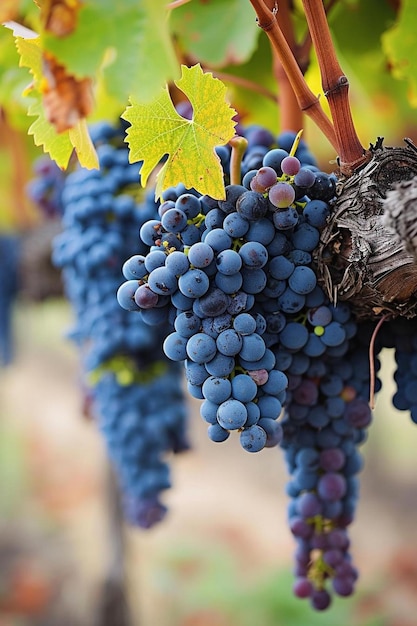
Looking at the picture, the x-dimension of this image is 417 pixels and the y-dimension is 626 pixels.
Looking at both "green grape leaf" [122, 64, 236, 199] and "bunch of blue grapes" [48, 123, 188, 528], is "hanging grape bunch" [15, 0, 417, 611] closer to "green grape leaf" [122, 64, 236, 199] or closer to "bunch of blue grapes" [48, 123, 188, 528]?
"green grape leaf" [122, 64, 236, 199]

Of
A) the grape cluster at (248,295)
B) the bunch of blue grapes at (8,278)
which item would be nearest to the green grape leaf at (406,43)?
the grape cluster at (248,295)

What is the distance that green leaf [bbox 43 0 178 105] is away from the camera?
423 millimetres

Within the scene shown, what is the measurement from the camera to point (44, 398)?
658 cm

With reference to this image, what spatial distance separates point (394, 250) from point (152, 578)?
303cm

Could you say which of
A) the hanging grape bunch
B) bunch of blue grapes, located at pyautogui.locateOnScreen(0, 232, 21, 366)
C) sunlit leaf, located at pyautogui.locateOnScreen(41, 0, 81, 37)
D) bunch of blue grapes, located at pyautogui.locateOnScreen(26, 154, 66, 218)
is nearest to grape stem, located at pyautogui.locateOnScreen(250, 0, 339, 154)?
the hanging grape bunch

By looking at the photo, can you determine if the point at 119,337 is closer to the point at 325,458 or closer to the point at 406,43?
the point at 325,458

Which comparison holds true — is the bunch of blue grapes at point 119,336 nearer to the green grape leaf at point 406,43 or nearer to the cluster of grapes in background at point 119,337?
the cluster of grapes in background at point 119,337

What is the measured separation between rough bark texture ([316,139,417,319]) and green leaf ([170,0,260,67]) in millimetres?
344

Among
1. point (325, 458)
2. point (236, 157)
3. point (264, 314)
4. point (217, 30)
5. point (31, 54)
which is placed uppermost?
point (217, 30)

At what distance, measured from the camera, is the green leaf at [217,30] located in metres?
0.78

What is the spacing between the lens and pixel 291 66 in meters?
0.51

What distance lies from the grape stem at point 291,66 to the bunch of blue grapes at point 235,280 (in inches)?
1.6

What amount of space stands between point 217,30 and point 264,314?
450 millimetres

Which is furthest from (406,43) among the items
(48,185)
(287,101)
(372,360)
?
(48,185)
